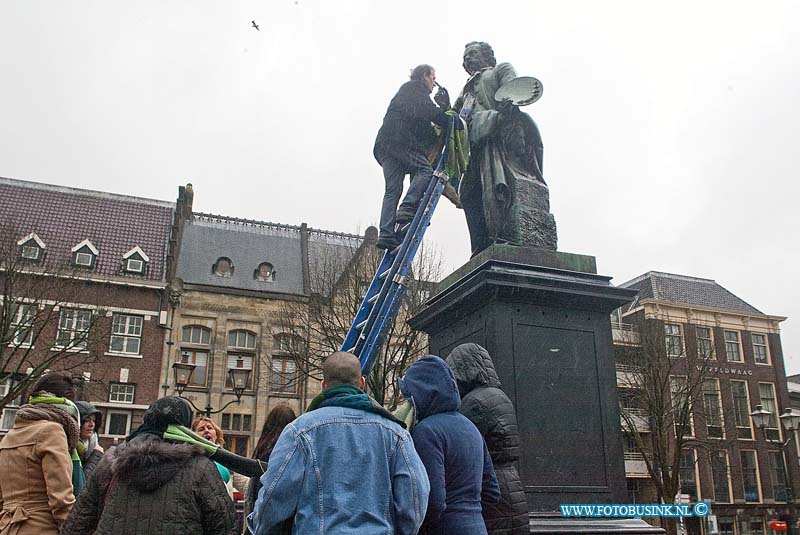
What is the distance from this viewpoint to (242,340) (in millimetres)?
33125

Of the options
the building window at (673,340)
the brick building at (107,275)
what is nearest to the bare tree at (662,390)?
the building window at (673,340)

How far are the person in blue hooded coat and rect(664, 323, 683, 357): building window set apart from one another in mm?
29162

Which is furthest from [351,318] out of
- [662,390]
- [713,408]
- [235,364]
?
[713,408]

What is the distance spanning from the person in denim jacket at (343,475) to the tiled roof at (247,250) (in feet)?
99.7

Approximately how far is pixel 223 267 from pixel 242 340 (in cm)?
411

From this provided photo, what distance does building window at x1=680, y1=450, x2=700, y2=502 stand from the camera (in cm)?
3828

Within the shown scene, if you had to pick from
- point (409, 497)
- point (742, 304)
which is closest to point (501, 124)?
point (409, 497)

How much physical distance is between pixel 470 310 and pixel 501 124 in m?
2.08

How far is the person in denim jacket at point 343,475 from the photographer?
2631 millimetres

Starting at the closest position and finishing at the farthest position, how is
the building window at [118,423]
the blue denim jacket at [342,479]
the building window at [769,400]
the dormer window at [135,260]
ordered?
the blue denim jacket at [342,479], the building window at [118,423], the dormer window at [135,260], the building window at [769,400]

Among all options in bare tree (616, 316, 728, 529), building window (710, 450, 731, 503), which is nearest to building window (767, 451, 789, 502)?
building window (710, 450, 731, 503)

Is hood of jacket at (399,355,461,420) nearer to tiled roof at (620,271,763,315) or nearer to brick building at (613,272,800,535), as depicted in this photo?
brick building at (613,272,800,535)

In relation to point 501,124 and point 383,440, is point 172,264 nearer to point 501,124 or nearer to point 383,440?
point 501,124

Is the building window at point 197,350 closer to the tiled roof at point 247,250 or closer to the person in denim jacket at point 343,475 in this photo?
the tiled roof at point 247,250
